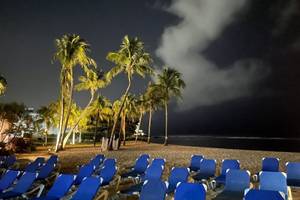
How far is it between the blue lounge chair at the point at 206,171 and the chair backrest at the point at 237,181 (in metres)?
1.86

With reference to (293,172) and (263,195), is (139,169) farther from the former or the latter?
(263,195)

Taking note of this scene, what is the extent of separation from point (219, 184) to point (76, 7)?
37.4 metres

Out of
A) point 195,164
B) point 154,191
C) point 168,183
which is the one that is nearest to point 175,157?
point 195,164

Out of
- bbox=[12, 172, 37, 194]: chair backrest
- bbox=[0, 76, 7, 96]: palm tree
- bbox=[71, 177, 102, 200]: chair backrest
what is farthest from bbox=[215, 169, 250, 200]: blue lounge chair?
bbox=[0, 76, 7, 96]: palm tree

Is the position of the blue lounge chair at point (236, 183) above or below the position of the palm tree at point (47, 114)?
below

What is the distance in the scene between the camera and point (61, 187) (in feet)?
26.6

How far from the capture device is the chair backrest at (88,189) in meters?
7.47

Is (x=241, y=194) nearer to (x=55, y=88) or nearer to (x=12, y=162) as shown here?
(x=12, y=162)

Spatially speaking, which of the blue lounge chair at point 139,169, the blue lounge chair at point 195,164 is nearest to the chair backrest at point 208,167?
the blue lounge chair at point 195,164

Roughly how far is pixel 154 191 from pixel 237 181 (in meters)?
2.31

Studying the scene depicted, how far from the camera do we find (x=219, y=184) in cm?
1023

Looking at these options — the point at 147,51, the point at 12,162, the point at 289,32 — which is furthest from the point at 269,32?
the point at 12,162

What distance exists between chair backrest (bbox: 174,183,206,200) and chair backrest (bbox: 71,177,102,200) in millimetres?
1840

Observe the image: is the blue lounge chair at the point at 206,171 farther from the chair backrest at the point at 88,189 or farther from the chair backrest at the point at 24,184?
the chair backrest at the point at 24,184
